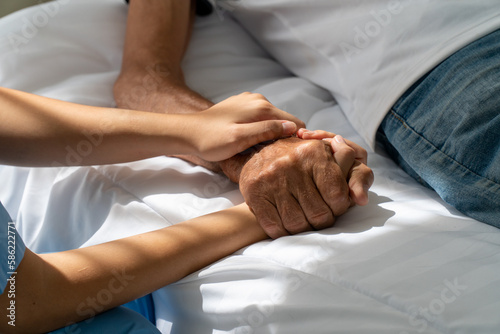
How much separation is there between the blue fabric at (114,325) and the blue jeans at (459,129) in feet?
1.99

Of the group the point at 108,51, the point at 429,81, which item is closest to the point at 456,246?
the point at 429,81

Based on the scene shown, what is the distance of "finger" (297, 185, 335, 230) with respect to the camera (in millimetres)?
855

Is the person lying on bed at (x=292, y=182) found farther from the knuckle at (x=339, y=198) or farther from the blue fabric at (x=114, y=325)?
the blue fabric at (x=114, y=325)

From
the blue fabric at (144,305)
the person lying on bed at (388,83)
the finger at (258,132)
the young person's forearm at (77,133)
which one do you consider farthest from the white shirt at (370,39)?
the blue fabric at (144,305)

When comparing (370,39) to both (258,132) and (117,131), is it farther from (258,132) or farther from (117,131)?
(117,131)

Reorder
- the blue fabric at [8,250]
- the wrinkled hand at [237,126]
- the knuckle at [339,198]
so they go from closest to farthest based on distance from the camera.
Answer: the blue fabric at [8,250] < the knuckle at [339,198] < the wrinkled hand at [237,126]

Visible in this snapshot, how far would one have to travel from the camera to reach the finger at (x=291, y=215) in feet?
2.83

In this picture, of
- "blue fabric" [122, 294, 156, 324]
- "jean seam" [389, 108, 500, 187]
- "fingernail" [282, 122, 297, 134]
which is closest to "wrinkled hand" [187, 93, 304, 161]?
"fingernail" [282, 122, 297, 134]

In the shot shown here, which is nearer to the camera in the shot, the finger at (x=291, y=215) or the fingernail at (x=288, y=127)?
the finger at (x=291, y=215)

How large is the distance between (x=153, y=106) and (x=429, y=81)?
66 cm

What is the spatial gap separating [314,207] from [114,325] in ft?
1.29

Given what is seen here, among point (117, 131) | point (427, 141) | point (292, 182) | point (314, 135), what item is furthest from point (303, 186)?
point (117, 131)

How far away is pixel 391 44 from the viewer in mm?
1046

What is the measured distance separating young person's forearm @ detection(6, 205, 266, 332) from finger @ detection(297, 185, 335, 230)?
99mm
